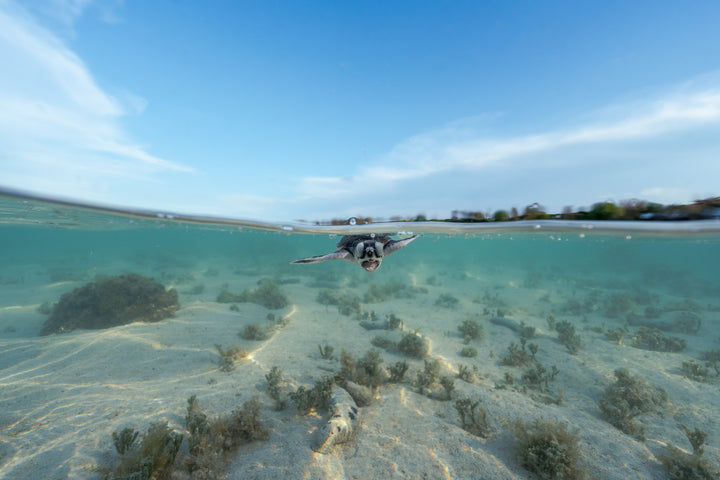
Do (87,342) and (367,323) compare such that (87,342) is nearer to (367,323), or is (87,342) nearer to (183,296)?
(183,296)

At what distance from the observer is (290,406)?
6.08 meters

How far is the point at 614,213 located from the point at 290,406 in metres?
10.9

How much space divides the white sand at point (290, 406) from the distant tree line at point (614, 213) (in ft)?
17.4

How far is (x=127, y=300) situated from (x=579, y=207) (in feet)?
61.4

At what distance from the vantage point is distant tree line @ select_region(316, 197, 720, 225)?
684 cm

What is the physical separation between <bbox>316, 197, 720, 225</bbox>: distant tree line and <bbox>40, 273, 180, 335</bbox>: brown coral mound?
539 inches

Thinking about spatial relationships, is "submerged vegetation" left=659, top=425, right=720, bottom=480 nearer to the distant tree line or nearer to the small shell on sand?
the distant tree line

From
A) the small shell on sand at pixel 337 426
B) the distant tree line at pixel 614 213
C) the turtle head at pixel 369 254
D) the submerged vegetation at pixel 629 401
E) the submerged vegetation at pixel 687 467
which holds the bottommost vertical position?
the submerged vegetation at pixel 629 401

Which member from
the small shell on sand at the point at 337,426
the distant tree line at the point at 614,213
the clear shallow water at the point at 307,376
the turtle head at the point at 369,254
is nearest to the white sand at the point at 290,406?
the clear shallow water at the point at 307,376

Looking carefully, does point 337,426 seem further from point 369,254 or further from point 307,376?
point 369,254

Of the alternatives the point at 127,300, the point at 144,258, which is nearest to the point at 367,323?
the point at 127,300

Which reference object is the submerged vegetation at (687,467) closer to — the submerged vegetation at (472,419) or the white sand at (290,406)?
the white sand at (290,406)

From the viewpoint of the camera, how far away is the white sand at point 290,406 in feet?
15.3

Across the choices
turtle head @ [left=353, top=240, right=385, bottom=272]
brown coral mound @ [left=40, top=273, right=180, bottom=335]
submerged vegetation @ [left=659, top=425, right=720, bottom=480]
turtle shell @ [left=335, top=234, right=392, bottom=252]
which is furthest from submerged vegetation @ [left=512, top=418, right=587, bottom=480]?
brown coral mound @ [left=40, top=273, right=180, bottom=335]
